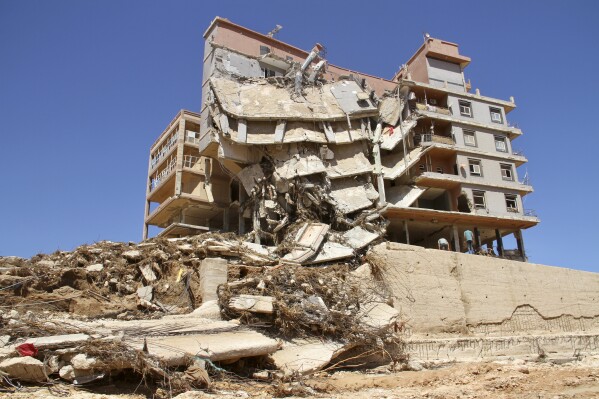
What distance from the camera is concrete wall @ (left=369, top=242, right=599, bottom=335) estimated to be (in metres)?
14.9

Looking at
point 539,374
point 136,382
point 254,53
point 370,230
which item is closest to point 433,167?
point 370,230

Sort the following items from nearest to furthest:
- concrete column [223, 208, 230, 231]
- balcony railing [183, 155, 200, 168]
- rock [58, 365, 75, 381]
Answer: rock [58, 365, 75, 381], concrete column [223, 208, 230, 231], balcony railing [183, 155, 200, 168]

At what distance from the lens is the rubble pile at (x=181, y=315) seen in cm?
771

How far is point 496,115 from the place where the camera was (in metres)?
34.5

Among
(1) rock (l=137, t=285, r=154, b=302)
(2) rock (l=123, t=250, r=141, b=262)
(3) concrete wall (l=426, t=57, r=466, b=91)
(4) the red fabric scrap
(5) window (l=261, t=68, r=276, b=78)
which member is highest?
(3) concrete wall (l=426, t=57, r=466, b=91)

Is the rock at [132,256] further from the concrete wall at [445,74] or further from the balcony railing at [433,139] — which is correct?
the concrete wall at [445,74]

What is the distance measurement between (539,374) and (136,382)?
7952mm

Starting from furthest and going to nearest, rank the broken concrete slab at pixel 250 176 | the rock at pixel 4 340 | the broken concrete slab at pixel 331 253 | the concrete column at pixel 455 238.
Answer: the concrete column at pixel 455 238, the broken concrete slab at pixel 250 176, the broken concrete slab at pixel 331 253, the rock at pixel 4 340

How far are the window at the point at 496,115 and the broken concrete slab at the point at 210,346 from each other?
29371 mm

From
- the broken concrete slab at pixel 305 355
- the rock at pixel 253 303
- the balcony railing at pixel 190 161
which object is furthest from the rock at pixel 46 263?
the balcony railing at pixel 190 161

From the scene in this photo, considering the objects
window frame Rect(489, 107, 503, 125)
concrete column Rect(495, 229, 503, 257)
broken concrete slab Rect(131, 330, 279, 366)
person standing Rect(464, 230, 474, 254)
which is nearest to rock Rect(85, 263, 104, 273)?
broken concrete slab Rect(131, 330, 279, 366)

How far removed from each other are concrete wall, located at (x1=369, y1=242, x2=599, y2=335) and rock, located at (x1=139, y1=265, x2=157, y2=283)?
6.63 metres

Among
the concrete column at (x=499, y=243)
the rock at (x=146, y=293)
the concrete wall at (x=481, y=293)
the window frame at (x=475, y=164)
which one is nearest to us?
the rock at (x=146, y=293)

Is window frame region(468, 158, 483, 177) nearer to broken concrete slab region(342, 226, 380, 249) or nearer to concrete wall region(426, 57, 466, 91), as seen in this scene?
concrete wall region(426, 57, 466, 91)
